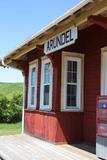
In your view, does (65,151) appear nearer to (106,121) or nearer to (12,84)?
(106,121)

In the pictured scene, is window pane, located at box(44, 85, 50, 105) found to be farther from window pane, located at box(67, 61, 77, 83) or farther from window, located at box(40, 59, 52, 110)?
window pane, located at box(67, 61, 77, 83)

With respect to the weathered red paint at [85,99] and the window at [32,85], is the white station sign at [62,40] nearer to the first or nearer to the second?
the weathered red paint at [85,99]

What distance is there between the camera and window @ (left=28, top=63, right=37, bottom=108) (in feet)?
42.0

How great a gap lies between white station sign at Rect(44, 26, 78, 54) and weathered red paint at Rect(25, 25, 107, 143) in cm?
73

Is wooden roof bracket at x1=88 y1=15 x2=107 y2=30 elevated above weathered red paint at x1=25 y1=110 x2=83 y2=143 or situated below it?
above

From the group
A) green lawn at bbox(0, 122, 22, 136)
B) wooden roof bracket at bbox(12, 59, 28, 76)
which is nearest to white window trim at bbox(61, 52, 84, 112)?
wooden roof bracket at bbox(12, 59, 28, 76)

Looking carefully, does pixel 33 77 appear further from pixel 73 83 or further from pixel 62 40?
pixel 62 40

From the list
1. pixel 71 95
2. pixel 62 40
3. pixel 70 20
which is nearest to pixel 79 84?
pixel 71 95

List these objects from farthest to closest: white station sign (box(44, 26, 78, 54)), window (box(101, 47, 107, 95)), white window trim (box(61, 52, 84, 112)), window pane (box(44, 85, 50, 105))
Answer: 1. window pane (box(44, 85, 50, 105))
2. white window trim (box(61, 52, 84, 112))
3. window (box(101, 47, 107, 95))
4. white station sign (box(44, 26, 78, 54))

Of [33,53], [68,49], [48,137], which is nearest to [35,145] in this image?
[48,137]

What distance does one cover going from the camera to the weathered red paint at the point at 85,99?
33.4ft

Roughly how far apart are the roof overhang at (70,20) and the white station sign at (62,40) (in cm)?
10

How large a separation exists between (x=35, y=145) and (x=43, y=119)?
1.39 metres

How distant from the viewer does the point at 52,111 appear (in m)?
10.7
